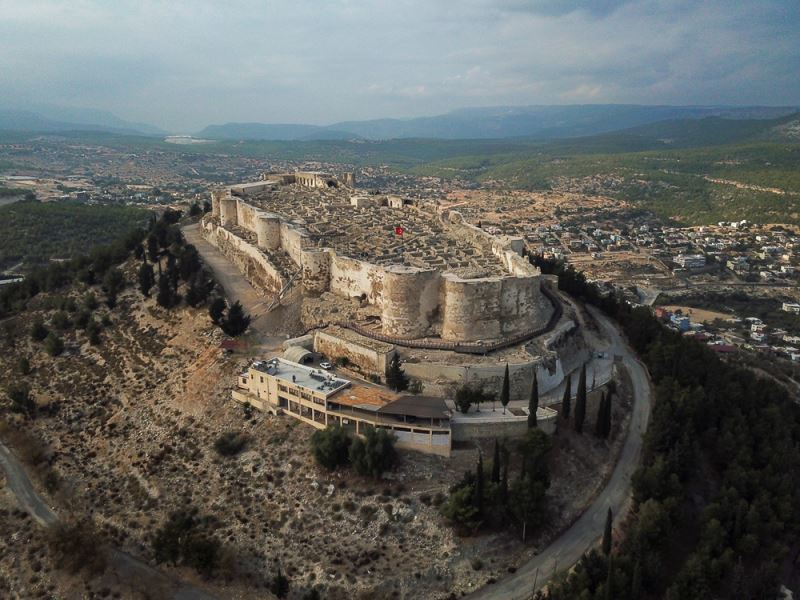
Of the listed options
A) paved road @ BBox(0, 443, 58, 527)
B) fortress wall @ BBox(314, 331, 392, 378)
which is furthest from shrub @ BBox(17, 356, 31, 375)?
fortress wall @ BBox(314, 331, 392, 378)

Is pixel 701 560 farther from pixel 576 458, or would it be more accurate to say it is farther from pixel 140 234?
pixel 140 234

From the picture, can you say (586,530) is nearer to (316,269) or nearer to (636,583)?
(636,583)

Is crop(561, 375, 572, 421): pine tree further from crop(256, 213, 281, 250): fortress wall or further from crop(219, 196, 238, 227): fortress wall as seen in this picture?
crop(219, 196, 238, 227): fortress wall

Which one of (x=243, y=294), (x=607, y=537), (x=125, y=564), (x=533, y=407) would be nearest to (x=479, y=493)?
(x=607, y=537)

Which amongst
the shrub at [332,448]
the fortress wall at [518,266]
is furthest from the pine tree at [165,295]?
the fortress wall at [518,266]

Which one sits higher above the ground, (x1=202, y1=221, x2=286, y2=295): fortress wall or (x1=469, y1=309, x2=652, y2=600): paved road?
(x1=202, y1=221, x2=286, y2=295): fortress wall

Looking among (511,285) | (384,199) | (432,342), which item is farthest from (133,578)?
(384,199)
